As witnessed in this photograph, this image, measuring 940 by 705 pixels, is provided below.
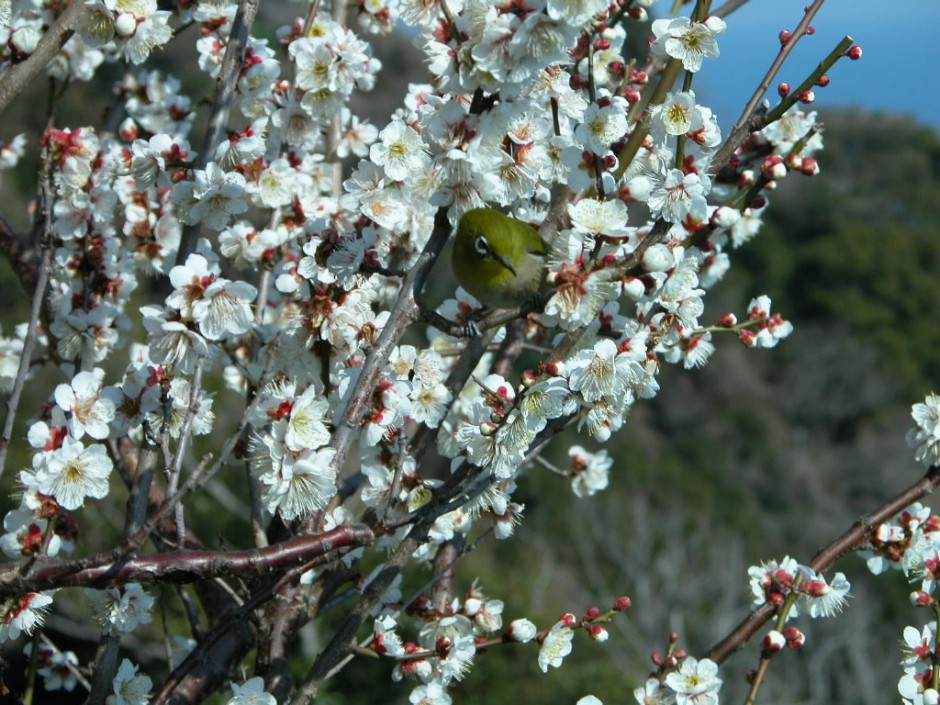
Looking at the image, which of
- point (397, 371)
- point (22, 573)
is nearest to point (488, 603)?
point (397, 371)

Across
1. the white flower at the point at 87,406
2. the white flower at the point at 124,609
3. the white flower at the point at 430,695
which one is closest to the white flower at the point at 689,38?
the white flower at the point at 87,406

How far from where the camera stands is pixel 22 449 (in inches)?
400

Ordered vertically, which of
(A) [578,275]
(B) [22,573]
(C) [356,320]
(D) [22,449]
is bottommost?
(B) [22,573]

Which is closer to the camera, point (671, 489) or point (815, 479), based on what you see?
point (671, 489)

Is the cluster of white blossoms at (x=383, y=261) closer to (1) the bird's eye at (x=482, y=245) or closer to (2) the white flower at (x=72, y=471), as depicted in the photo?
(2) the white flower at (x=72, y=471)

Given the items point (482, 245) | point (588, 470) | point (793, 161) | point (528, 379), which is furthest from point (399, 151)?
point (588, 470)

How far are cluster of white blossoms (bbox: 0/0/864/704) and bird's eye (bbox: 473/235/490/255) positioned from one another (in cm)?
13

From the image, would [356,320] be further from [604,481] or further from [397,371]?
[604,481]

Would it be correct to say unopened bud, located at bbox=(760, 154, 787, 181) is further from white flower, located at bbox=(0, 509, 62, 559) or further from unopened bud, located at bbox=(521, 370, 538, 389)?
white flower, located at bbox=(0, 509, 62, 559)

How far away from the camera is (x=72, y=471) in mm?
1630

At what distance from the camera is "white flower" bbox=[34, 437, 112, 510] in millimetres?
1610

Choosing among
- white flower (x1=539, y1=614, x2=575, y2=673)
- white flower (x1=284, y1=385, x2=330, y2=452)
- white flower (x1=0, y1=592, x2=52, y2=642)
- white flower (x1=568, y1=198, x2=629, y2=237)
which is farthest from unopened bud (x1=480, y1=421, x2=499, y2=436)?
white flower (x1=0, y1=592, x2=52, y2=642)

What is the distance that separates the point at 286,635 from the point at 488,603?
0.45 metres

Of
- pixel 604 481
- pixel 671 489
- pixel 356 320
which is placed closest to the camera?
pixel 356 320
